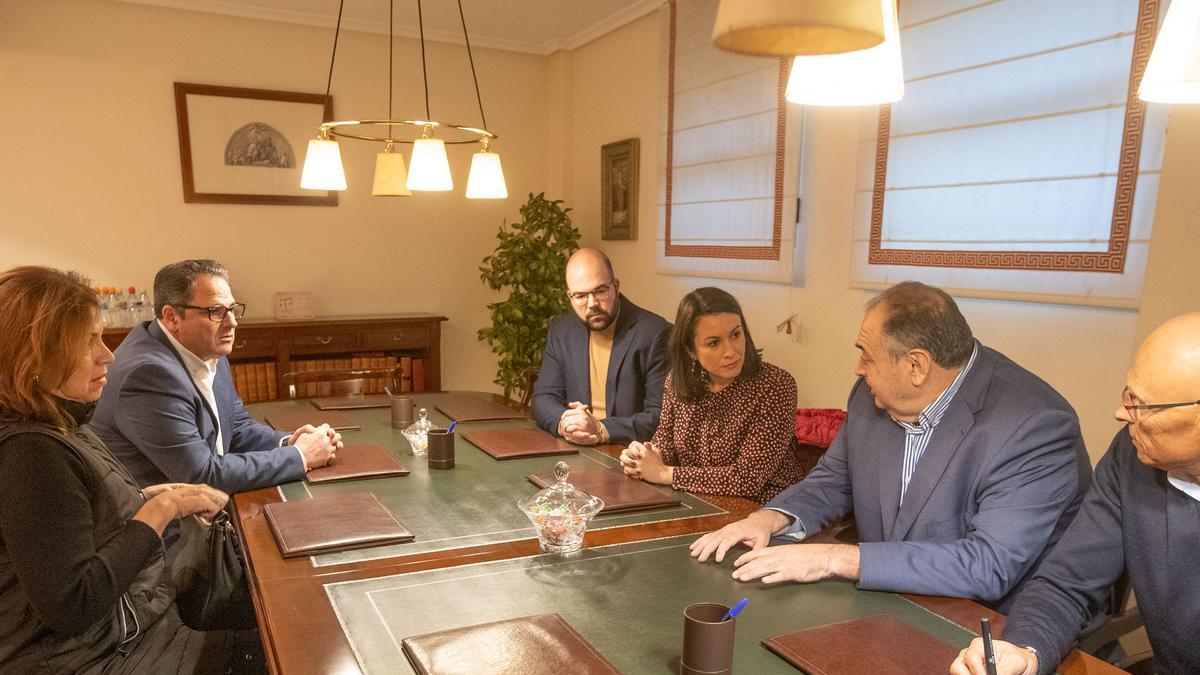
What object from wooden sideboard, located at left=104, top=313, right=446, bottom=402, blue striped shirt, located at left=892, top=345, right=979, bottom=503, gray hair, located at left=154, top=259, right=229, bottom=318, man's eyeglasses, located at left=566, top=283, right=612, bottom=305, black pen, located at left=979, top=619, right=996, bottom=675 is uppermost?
gray hair, located at left=154, top=259, right=229, bottom=318

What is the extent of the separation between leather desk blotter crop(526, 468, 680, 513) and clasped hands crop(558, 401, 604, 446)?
12.5 inches

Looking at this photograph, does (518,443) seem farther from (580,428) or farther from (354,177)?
(354,177)

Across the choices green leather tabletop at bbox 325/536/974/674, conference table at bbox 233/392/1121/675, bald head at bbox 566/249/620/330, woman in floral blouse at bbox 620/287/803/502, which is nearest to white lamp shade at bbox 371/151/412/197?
bald head at bbox 566/249/620/330

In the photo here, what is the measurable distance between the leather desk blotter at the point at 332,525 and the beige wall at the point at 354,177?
2201 mm

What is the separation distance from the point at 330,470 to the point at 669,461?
1.01 m

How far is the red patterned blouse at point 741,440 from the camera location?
2.08m

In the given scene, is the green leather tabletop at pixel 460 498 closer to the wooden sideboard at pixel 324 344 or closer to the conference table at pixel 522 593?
the conference table at pixel 522 593

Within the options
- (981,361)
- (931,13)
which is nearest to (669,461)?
(981,361)

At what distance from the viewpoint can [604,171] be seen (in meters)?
5.10

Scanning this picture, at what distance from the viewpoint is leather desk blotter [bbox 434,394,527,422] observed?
9.59ft

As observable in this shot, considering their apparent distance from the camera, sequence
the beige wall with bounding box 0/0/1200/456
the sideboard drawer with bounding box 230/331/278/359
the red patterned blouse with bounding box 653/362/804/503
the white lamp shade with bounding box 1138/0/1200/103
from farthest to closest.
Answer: the sideboard drawer with bounding box 230/331/278/359
the beige wall with bounding box 0/0/1200/456
the red patterned blouse with bounding box 653/362/804/503
the white lamp shade with bounding box 1138/0/1200/103

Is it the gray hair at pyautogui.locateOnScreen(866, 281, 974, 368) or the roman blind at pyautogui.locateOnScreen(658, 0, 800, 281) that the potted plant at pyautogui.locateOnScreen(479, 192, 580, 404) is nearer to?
the roman blind at pyautogui.locateOnScreen(658, 0, 800, 281)

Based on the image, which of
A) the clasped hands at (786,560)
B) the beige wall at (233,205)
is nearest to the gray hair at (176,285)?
the clasped hands at (786,560)

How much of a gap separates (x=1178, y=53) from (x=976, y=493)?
0.95m
